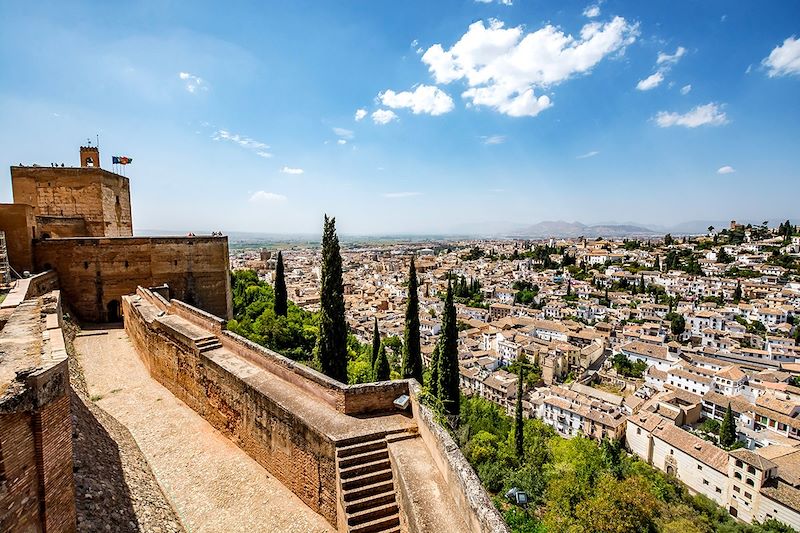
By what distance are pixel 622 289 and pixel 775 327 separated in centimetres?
2619

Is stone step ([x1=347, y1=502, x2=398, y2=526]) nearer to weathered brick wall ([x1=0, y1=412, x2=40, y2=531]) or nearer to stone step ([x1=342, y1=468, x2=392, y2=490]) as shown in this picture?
stone step ([x1=342, y1=468, x2=392, y2=490])

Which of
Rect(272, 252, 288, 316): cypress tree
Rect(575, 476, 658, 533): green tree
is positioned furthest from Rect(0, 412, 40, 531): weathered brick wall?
Rect(575, 476, 658, 533): green tree

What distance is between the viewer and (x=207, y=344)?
29.5ft

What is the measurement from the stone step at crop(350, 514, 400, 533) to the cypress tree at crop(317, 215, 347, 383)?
10216 mm

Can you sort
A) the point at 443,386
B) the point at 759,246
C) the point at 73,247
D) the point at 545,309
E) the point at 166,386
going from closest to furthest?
the point at 166,386
the point at 73,247
the point at 443,386
the point at 545,309
the point at 759,246

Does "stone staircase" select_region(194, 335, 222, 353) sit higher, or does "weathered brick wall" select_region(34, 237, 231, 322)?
"weathered brick wall" select_region(34, 237, 231, 322)

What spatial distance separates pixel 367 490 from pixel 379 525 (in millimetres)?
431

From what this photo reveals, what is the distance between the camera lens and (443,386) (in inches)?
776

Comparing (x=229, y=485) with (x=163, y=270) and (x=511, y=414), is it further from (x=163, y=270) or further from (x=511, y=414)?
(x=511, y=414)

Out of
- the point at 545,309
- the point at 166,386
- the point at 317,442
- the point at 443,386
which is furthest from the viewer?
the point at 545,309

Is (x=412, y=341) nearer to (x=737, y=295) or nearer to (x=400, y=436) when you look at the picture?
(x=400, y=436)

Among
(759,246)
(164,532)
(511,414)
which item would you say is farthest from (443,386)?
(759,246)

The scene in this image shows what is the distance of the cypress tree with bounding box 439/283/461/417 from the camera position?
1938 cm

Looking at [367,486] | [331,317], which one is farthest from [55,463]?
[331,317]
